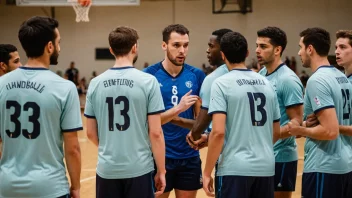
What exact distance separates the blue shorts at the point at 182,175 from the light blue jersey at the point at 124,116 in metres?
1.39

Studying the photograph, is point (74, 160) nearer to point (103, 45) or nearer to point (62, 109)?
point (62, 109)

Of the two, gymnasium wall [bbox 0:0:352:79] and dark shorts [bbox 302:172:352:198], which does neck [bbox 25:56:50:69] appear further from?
gymnasium wall [bbox 0:0:352:79]

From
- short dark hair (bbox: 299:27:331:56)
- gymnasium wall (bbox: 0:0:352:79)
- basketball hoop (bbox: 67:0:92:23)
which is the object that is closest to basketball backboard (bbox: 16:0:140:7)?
basketball hoop (bbox: 67:0:92:23)

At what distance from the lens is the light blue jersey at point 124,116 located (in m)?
4.27

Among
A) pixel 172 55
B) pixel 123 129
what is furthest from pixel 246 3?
pixel 123 129

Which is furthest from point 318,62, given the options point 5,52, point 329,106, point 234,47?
point 5,52

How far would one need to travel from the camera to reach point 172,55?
18.9ft

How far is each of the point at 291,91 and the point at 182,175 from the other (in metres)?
1.64

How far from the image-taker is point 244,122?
14.1 feet

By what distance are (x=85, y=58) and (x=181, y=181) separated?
71.7ft

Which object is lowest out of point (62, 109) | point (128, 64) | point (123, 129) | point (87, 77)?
point (87, 77)

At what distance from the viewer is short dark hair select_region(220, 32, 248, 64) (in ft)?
14.5

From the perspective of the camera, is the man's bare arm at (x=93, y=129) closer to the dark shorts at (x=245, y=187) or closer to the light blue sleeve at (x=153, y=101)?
the light blue sleeve at (x=153, y=101)

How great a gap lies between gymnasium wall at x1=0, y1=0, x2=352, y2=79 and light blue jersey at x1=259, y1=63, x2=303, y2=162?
20055 mm
